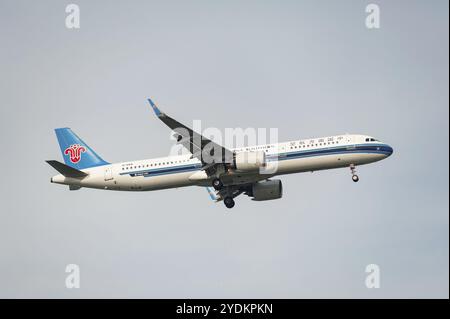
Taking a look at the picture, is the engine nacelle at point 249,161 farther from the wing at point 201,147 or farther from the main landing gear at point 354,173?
the main landing gear at point 354,173

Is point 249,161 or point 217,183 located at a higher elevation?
point 249,161

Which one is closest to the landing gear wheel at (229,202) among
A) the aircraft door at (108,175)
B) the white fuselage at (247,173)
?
the white fuselage at (247,173)

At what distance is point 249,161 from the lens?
60438mm

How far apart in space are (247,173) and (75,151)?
16979mm

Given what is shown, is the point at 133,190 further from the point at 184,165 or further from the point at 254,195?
the point at 254,195

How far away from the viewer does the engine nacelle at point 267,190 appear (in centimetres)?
6656

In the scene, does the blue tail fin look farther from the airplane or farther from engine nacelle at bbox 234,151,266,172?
engine nacelle at bbox 234,151,266,172

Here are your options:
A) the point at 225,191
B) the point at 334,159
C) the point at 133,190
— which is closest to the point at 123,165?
the point at 133,190

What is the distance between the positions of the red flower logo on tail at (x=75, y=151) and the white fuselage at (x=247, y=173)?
3046 millimetres

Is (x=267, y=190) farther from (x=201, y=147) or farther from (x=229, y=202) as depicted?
(x=201, y=147)

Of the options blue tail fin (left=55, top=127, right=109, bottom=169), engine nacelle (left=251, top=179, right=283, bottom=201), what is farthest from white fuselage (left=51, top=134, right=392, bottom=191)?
engine nacelle (left=251, top=179, right=283, bottom=201)

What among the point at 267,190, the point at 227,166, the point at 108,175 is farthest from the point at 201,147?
the point at 108,175

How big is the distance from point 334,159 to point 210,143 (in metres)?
10.0
